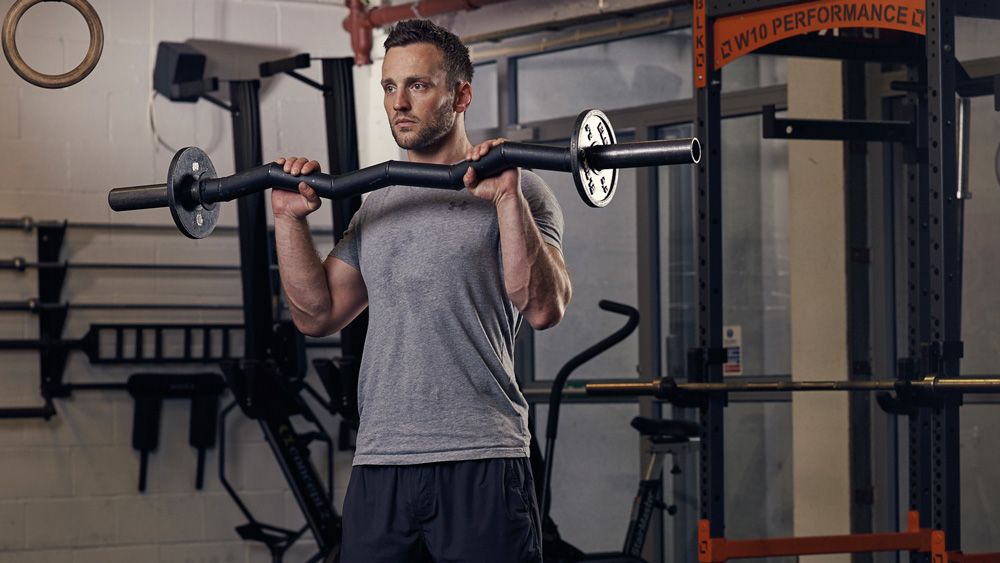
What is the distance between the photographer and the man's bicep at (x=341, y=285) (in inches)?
78.8

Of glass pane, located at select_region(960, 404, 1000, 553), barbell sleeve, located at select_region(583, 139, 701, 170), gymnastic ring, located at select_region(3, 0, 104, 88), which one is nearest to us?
barbell sleeve, located at select_region(583, 139, 701, 170)

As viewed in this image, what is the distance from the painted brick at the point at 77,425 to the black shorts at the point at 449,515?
9.70 feet

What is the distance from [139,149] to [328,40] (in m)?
0.89

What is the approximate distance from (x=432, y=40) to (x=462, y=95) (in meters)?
0.10

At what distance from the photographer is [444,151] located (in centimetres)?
193

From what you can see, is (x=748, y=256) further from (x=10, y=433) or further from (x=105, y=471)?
(x=10, y=433)

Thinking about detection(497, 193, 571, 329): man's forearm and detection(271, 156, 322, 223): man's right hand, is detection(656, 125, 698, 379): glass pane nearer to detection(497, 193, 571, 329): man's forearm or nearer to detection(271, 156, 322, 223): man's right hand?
detection(497, 193, 571, 329): man's forearm

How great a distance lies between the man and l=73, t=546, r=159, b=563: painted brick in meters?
2.96

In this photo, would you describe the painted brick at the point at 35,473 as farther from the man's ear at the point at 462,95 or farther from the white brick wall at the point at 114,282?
the man's ear at the point at 462,95

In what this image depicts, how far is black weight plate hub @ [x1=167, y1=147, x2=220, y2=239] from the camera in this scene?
Result: 6.34 ft

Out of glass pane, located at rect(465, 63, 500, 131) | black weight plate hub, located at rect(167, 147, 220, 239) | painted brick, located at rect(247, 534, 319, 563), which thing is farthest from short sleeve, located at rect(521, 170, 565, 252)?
painted brick, located at rect(247, 534, 319, 563)

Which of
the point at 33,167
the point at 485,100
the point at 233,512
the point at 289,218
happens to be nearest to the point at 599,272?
the point at 485,100

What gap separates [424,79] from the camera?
6.16 feet

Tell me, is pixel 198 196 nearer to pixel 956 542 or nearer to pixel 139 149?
pixel 956 542
